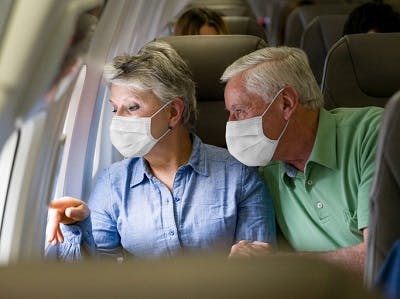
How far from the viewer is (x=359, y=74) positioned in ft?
9.30

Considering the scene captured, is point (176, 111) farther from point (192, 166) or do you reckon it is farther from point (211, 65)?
point (211, 65)

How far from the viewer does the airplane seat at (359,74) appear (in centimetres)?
282

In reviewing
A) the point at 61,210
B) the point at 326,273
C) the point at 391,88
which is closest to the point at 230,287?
the point at 326,273

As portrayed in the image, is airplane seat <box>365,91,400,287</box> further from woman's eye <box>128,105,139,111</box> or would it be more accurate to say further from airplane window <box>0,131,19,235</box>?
woman's eye <box>128,105,139,111</box>

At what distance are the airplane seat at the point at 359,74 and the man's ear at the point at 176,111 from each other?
56 cm

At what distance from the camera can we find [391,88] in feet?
9.32

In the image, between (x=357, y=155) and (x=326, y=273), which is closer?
(x=326, y=273)

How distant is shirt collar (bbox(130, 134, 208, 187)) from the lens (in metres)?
2.47

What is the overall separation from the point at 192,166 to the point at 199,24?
2.06 meters

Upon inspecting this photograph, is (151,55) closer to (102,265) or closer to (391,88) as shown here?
(391,88)

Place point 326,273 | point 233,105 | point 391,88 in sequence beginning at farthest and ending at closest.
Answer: point 391,88
point 233,105
point 326,273

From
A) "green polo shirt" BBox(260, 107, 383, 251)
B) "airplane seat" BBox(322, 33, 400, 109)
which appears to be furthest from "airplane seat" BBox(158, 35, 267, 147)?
"green polo shirt" BBox(260, 107, 383, 251)

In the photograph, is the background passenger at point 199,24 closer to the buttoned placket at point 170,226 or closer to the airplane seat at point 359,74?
the airplane seat at point 359,74

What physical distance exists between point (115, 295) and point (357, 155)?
1.70 metres
